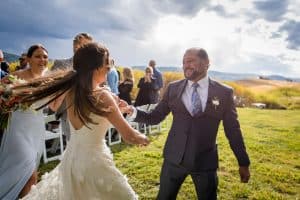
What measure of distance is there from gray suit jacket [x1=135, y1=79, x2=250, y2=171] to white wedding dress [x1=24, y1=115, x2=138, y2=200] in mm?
881

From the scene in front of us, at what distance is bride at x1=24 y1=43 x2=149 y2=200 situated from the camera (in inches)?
131

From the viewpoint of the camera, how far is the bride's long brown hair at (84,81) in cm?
331

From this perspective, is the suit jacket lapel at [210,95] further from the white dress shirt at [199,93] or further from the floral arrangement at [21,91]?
the floral arrangement at [21,91]

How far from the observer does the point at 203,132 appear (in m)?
4.19

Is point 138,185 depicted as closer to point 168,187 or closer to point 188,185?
point 188,185

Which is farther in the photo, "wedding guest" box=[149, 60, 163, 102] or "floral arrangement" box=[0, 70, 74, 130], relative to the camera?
"wedding guest" box=[149, 60, 163, 102]

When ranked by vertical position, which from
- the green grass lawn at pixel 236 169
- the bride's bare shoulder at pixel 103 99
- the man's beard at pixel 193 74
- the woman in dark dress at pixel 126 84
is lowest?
the green grass lawn at pixel 236 169

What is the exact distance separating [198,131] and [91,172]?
1272mm

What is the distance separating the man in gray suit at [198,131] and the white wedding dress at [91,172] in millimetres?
866

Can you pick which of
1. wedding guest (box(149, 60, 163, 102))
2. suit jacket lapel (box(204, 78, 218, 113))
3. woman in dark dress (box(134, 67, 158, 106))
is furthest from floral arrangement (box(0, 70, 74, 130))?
wedding guest (box(149, 60, 163, 102))

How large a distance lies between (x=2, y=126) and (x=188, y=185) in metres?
3.63

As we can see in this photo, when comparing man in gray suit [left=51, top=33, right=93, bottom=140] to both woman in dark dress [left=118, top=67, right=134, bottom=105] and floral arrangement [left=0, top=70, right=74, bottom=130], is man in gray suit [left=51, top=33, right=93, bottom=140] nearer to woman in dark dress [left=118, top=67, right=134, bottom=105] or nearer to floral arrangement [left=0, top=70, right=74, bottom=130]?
floral arrangement [left=0, top=70, right=74, bottom=130]

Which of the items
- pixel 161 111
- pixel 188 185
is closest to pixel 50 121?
pixel 188 185

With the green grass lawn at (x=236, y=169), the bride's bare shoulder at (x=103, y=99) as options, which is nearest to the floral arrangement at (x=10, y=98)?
the bride's bare shoulder at (x=103, y=99)
